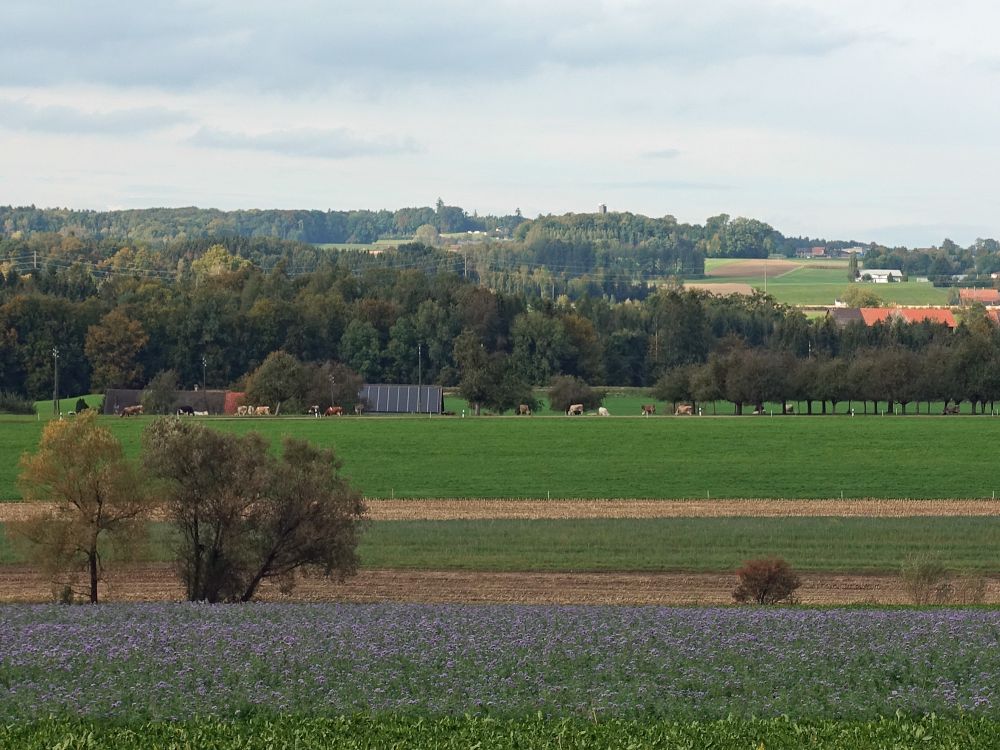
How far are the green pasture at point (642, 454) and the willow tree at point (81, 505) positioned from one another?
96.6 ft

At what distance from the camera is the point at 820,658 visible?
20.1 metres

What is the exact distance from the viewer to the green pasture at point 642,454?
66.4m

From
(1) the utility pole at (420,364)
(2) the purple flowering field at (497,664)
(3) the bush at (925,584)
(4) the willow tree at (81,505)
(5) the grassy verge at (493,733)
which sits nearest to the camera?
(5) the grassy verge at (493,733)

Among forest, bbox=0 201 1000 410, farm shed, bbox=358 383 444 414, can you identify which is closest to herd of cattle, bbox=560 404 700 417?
forest, bbox=0 201 1000 410

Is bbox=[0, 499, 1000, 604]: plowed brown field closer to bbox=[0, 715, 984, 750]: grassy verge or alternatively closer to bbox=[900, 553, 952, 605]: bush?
bbox=[900, 553, 952, 605]: bush

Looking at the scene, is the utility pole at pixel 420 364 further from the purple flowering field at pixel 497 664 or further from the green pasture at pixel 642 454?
the purple flowering field at pixel 497 664

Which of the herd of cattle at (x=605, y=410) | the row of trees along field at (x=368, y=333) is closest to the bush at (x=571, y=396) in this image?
the herd of cattle at (x=605, y=410)

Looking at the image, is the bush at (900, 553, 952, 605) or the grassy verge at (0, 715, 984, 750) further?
the bush at (900, 553, 952, 605)

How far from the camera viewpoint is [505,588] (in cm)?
3753

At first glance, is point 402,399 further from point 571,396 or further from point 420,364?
point 420,364

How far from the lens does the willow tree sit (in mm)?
33500

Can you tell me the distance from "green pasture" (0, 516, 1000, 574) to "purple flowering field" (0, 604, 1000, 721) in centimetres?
1729

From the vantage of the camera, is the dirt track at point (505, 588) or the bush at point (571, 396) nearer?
the dirt track at point (505, 588)

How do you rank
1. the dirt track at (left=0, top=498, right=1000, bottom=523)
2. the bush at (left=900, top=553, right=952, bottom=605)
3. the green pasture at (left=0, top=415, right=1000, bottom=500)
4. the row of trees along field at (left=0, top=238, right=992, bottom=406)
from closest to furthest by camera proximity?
the bush at (left=900, top=553, right=952, bottom=605), the dirt track at (left=0, top=498, right=1000, bottom=523), the green pasture at (left=0, top=415, right=1000, bottom=500), the row of trees along field at (left=0, top=238, right=992, bottom=406)
